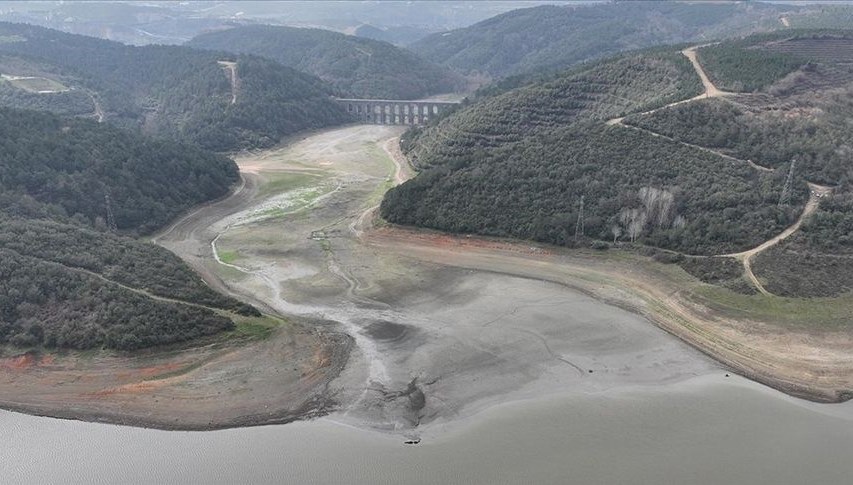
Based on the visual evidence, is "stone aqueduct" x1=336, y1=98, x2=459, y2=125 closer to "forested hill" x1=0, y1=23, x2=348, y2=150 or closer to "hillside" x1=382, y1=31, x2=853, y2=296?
"forested hill" x1=0, y1=23, x2=348, y2=150

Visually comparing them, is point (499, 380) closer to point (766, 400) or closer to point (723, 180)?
point (766, 400)

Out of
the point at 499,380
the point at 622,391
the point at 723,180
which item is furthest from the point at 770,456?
the point at 723,180

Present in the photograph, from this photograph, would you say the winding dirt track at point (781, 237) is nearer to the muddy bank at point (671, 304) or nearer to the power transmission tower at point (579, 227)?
the muddy bank at point (671, 304)

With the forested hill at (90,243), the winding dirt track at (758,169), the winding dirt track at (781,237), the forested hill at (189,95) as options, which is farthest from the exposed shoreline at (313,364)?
the forested hill at (189,95)

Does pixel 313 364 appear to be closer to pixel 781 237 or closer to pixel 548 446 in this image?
pixel 548 446

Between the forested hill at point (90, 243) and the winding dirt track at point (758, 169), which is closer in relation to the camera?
the forested hill at point (90, 243)

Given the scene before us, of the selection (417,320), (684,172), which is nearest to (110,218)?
(417,320)
